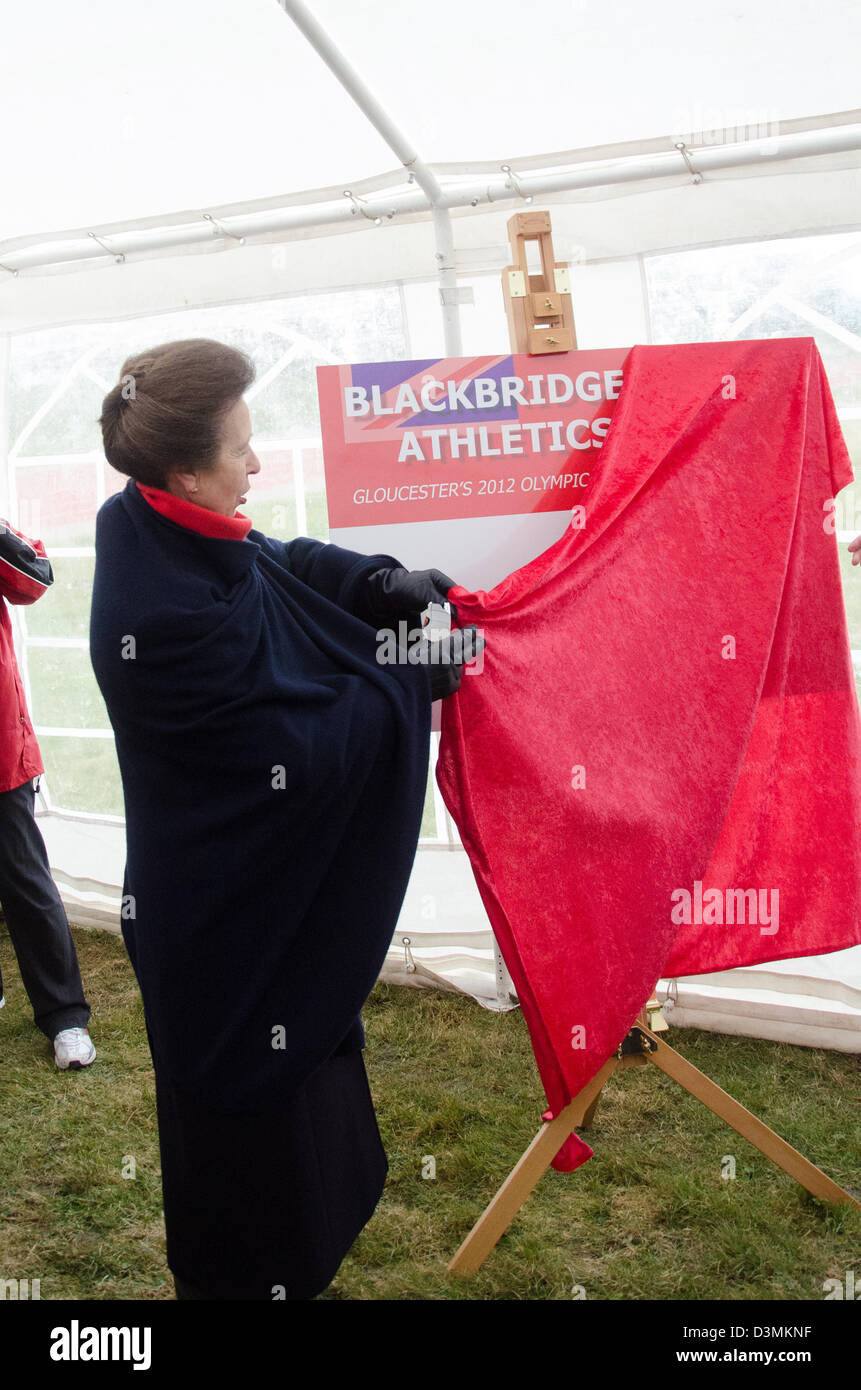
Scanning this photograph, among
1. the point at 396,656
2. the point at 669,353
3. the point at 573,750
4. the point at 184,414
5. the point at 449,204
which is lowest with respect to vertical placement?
the point at 573,750

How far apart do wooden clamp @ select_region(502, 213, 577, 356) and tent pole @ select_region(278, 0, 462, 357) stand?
503 mm

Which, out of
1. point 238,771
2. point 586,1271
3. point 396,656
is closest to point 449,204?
point 396,656

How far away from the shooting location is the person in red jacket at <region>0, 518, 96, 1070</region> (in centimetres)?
313

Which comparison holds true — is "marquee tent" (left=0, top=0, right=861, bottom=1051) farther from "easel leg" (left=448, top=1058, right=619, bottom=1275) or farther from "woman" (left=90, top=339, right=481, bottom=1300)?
"easel leg" (left=448, top=1058, right=619, bottom=1275)

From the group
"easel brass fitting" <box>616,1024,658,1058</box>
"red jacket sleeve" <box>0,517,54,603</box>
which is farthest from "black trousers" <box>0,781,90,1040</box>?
"easel brass fitting" <box>616,1024,658,1058</box>

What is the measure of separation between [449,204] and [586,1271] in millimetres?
2665

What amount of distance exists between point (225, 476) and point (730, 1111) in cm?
161

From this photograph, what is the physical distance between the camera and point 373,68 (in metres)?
2.49

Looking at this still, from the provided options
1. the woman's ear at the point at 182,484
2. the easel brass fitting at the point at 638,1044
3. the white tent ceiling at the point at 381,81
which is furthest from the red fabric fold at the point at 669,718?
the white tent ceiling at the point at 381,81

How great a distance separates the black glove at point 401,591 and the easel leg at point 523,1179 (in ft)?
3.26

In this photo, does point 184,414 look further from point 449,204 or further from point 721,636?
A: point 449,204

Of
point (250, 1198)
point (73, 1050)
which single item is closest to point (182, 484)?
point (250, 1198)

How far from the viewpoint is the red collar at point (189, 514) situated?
169cm

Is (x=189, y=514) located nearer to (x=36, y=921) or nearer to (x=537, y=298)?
(x=537, y=298)
